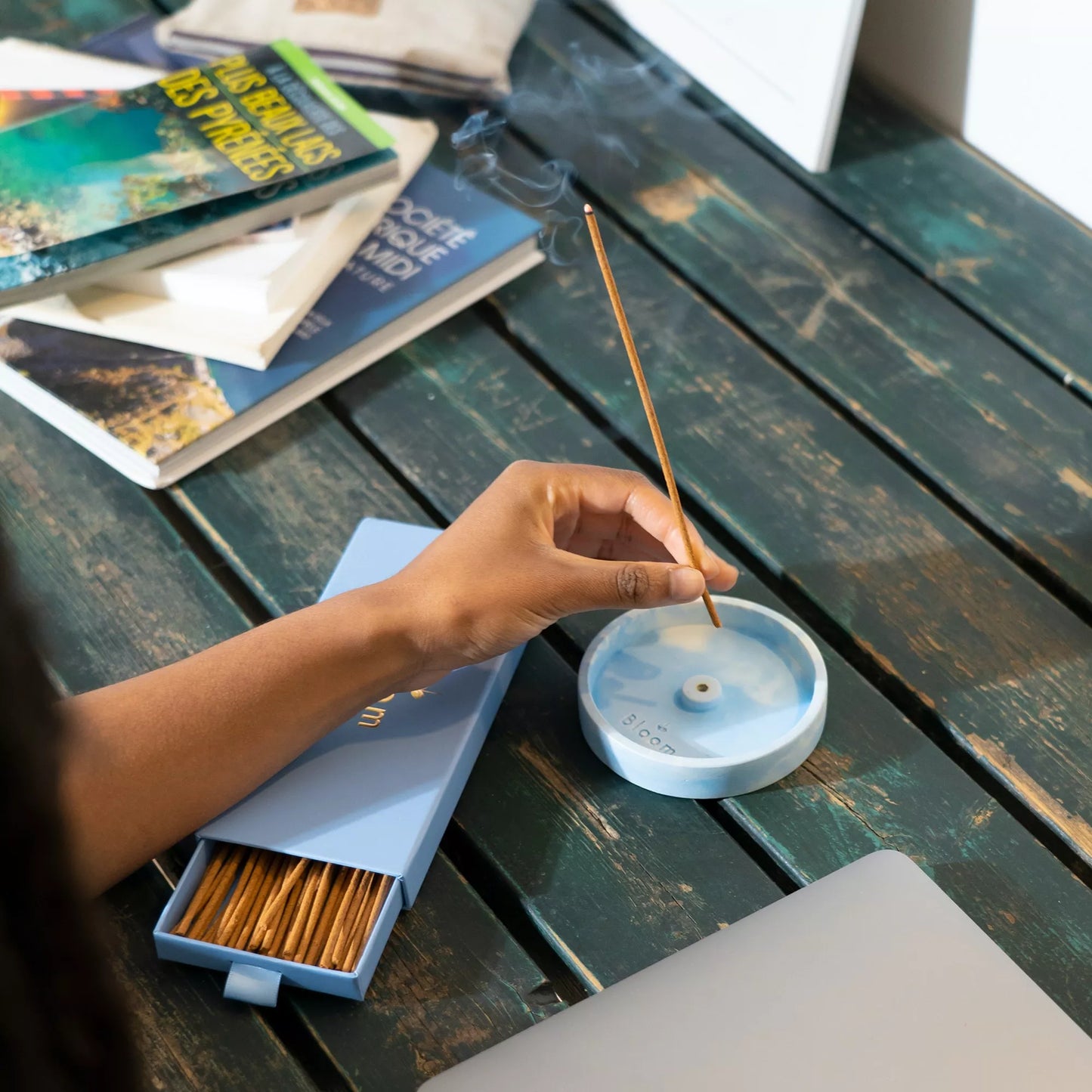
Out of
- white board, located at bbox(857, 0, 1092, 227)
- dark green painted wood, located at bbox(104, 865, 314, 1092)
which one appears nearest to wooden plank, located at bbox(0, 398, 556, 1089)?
dark green painted wood, located at bbox(104, 865, 314, 1092)

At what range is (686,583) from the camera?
819mm

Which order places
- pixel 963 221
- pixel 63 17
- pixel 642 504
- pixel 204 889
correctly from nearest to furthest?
pixel 204 889
pixel 642 504
pixel 963 221
pixel 63 17

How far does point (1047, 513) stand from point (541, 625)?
0.46 m

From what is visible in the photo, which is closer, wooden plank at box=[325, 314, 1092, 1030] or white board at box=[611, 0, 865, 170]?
wooden plank at box=[325, 314, 1092, 1030]

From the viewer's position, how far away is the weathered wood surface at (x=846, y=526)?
886 millimetres

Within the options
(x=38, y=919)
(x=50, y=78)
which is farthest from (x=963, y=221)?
(x=38, y=919)

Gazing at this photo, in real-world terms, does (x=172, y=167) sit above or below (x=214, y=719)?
above

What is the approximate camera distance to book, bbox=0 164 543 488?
3.51 ft

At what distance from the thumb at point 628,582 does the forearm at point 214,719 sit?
0.12m

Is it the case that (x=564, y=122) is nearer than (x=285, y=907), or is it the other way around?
(x=285, y=907)

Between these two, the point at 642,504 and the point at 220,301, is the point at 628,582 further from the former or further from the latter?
the point at 220,301

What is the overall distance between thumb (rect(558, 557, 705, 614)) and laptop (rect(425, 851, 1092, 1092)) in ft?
0.71

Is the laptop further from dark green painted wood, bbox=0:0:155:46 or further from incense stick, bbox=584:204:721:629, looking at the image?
dark green painted wood, bbox=0:0:155:46

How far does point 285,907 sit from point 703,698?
30 cm
